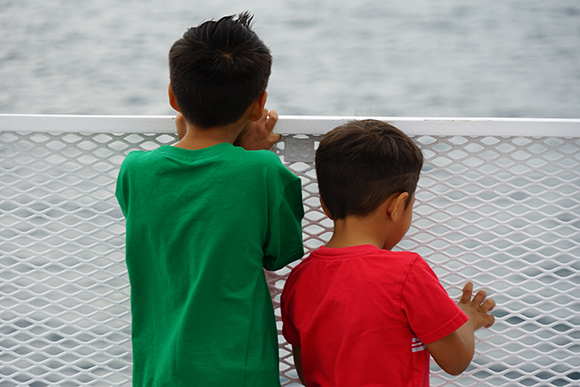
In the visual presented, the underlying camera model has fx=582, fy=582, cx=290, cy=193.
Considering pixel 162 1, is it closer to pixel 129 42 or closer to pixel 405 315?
pixel 129 42

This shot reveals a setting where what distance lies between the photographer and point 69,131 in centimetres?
106

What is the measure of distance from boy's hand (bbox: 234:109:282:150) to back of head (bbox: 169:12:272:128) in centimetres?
12

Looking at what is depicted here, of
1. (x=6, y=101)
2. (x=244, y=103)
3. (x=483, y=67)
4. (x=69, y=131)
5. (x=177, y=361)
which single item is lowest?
(x=6, y=101)

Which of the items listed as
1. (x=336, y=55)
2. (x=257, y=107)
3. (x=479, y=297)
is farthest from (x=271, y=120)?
(x=336, y=55)

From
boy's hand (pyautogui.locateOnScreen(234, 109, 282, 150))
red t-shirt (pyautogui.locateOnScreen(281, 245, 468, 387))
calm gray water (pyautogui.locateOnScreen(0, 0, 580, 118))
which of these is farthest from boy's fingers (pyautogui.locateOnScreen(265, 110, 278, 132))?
calm gray water (pyautogui.locateOnScreen(0, 0, 580, 118))

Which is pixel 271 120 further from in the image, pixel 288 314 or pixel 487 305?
pixel 487 305

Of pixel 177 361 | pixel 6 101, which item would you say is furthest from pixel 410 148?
pixel 6 101

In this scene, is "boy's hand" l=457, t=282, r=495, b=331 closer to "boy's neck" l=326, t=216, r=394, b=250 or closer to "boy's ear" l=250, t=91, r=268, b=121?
"boy's neck" l=326, t=216, r=394, b=250

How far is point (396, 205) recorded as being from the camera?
2.86 ft

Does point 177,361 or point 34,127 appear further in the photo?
point 34,127

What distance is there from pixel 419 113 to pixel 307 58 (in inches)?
59.3

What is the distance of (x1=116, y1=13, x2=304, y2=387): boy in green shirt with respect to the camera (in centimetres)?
79

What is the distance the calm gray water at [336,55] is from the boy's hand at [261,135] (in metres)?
3.26

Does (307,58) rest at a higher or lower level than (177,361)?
lower
